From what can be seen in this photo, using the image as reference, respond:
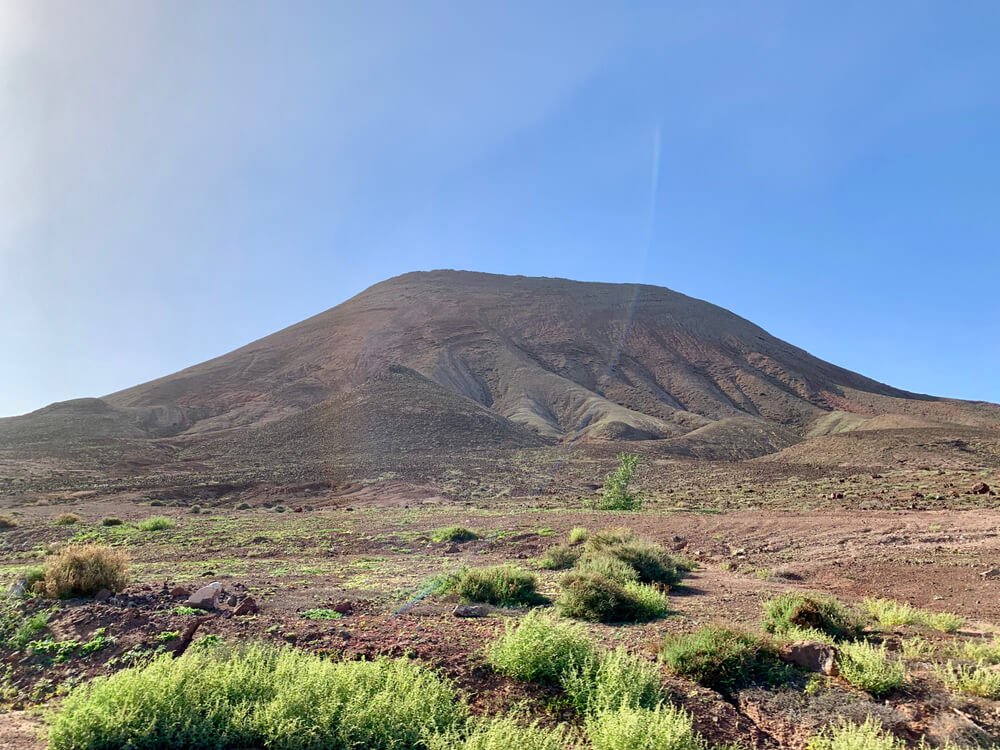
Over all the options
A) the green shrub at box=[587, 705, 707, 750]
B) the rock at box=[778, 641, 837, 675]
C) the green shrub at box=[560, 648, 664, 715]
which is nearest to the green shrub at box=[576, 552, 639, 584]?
the rock at box=[778, 641, 837, 675]

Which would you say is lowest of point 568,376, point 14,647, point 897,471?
point 897,471

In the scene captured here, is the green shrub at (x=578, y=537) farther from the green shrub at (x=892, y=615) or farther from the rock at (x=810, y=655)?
the rock at (x=810, y=655)

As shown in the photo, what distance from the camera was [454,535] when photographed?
18.8 metres

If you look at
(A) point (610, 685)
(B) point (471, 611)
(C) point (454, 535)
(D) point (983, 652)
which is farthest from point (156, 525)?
(D) point (983, 652)

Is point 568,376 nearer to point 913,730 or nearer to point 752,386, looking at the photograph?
point 752,386

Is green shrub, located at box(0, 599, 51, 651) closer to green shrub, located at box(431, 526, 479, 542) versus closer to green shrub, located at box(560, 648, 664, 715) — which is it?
green shrub, located at box(560, 648, 664, 715)

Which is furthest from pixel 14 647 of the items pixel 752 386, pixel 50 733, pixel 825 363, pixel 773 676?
pixel 825 363

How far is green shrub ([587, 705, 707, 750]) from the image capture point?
4.23 meters

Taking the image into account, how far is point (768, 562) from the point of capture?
13898mm

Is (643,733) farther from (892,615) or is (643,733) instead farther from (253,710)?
(892,615)

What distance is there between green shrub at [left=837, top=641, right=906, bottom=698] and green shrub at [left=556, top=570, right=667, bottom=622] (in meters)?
2.74

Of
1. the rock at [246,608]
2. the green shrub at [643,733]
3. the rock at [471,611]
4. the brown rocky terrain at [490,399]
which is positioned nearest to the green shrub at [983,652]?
the green shrub at [643,733]

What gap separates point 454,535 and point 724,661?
13.5 meters

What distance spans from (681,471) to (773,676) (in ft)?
131
